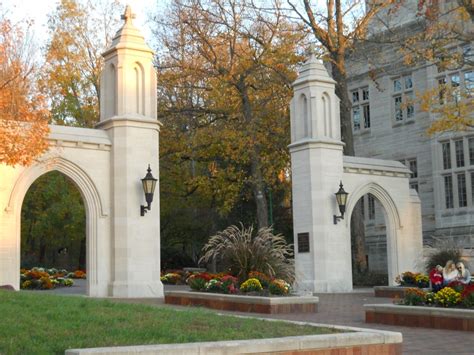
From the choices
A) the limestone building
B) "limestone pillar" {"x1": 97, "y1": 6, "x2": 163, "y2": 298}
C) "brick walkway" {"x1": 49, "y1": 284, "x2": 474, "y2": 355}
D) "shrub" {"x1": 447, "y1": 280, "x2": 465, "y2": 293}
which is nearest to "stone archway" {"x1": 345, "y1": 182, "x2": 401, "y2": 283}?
the limestone building

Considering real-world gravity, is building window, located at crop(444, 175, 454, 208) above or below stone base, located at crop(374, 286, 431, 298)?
above

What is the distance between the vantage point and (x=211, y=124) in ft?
98.4

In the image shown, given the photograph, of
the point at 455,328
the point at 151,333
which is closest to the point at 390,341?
the point at 151,333

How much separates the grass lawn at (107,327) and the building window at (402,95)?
25.6m

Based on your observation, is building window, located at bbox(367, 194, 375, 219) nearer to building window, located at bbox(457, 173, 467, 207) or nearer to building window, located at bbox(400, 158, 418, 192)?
building window, located at bbox(400, 158, 418, 192)

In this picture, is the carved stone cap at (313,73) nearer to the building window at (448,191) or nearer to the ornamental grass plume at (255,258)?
the ornamental grass plume at (255,258)

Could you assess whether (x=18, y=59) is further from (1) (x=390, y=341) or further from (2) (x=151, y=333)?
(1) (x=390, y=341)

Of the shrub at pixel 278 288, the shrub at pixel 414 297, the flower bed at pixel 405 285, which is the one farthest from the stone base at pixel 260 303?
the flower bed at pixel 405 285

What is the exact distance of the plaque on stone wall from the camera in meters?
23.6

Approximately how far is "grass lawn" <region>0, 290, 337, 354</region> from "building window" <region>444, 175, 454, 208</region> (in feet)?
75.9

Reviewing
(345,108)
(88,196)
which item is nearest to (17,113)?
(88,196)

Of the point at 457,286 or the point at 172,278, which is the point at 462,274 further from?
the point at 172,278

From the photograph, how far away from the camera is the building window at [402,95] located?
1340 inches

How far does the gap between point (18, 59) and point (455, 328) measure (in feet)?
39.1
